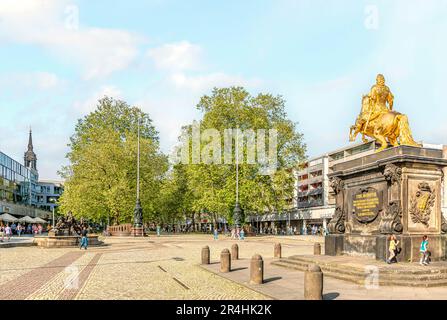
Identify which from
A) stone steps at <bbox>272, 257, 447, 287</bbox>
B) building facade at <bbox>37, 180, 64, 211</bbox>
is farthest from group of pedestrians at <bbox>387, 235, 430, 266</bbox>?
building facade at <bbox>37, 180, 64, 211</bbox>

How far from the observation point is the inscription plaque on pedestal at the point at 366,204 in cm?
1695

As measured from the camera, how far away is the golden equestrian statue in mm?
17766

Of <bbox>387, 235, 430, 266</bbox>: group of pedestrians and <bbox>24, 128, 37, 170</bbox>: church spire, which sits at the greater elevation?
<bbox>24, 128, 37, 170</bbox>: church spire

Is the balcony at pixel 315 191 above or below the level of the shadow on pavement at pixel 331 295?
above

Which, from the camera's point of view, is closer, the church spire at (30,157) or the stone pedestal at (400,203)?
the stone pedestal at (400,203)

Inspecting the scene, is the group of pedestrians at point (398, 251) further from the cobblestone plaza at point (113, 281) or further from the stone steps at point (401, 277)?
the cobblestone plaza at point (113, 281)

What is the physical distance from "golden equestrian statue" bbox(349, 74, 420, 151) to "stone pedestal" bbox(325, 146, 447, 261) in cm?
110

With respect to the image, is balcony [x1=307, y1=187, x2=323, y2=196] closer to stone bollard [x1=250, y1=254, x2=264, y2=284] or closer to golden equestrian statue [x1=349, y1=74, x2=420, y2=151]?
golden equestrian statue [x1=349, y1=74, x2=420, y2=151]

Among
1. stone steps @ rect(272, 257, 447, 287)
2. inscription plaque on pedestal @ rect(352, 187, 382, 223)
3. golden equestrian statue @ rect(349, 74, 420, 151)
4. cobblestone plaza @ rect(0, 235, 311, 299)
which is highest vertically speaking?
golden equestrian statue @ rect(349, 74, 420, 151)

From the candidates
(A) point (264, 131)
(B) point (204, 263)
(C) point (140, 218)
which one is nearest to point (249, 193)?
(A) point (264, 131)

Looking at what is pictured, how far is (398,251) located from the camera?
50.3 feet

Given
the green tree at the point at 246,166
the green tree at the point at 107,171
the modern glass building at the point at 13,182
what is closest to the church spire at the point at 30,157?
the modern glass building at the point at 13,182

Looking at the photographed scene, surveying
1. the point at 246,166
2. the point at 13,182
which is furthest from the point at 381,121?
the point at 13,182

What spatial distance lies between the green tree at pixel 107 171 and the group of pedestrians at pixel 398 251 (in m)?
39.5
